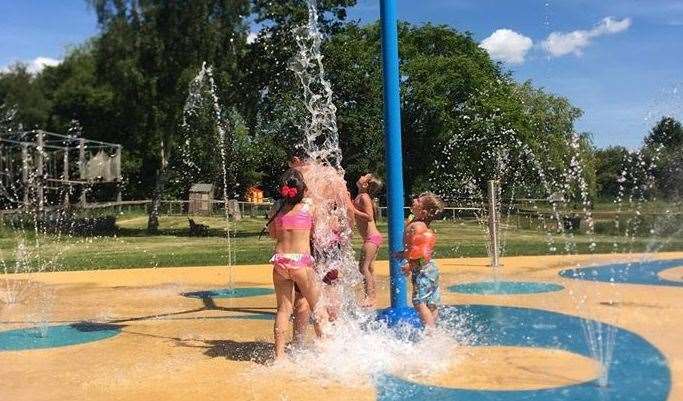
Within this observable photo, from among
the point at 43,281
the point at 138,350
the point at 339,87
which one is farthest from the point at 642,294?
the point at 339,87

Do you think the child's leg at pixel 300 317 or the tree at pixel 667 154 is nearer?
the child's leg at pixel 300 317

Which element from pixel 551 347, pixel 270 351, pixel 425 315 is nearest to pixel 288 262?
pixel 270 351

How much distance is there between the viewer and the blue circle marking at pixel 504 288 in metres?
8.61

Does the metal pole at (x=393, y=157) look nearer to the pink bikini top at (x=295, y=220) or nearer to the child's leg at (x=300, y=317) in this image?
the child's leg at (x=300, y=317)

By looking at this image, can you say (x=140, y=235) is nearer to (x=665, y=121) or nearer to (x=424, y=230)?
(x=665, y=121)

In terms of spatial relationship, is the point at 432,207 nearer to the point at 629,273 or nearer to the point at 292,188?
the point at 292,188

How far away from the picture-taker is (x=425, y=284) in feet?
18.5

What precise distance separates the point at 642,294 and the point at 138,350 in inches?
225

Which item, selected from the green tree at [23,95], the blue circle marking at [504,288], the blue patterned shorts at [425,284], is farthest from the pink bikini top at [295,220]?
the green tree at [23,95]

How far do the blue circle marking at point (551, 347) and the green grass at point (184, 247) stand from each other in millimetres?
7212

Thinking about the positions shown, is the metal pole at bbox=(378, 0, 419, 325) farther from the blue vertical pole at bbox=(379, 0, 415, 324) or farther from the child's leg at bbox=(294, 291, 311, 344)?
the child's leg at bbox=(294, 291, 311, 344)

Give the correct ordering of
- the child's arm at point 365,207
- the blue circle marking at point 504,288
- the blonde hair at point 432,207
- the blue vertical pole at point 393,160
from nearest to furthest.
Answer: the blonde hair at point 432,207 < the blue vertical pole at point 393,160 < the child's arm at point 365,207 < the blue circle marking at point 504,288

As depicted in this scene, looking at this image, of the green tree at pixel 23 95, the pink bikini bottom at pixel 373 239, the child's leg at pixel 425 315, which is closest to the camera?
the child's leg at pixel 425 315

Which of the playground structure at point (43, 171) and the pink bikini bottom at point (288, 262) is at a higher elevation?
the playground structure at point (43, 171)
